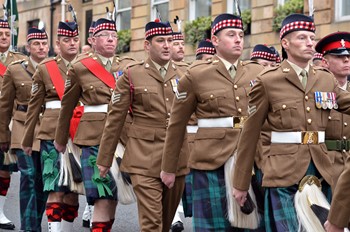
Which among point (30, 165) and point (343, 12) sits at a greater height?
point (343, 12)

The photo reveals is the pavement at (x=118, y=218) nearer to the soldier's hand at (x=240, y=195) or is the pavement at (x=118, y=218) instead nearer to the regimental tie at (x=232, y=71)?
the regimental tie at (x=232, y=71)

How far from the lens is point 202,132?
7.58 meters

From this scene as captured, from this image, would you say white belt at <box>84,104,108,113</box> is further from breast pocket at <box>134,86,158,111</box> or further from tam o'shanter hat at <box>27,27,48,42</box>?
tam o'shanter hat at <box>27,27,48,42</box>

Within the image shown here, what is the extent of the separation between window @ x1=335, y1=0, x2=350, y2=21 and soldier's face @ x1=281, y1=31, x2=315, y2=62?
1321 cm

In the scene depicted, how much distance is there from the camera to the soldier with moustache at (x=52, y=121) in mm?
9398

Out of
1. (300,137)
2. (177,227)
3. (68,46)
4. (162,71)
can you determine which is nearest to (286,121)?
(300,137)

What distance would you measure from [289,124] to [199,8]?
61.0 feet

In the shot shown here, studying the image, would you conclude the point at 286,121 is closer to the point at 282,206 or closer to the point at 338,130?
the point at 282,206

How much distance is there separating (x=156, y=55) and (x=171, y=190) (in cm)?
112

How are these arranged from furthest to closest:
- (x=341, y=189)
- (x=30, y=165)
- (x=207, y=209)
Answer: (x=30, y=165) < (x=207, y=209) < (x=341, y=189)

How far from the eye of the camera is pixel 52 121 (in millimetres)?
9875

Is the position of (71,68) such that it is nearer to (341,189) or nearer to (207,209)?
(207,209)

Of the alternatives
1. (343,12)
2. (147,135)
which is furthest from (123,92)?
(343,12)

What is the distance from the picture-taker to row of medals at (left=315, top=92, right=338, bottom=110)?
22.1 feet
